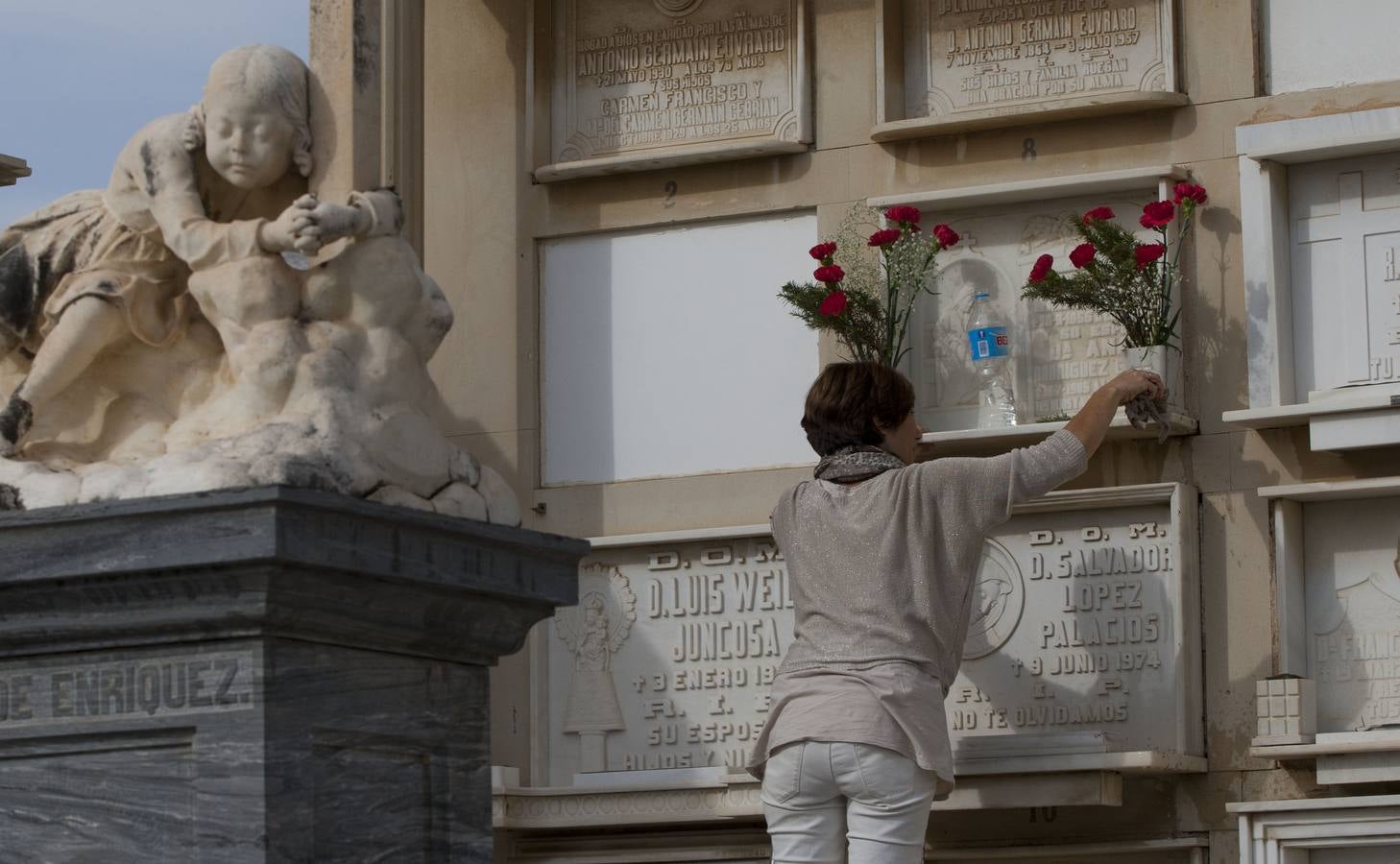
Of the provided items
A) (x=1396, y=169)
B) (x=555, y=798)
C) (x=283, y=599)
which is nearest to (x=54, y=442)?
(x=283, y=599)

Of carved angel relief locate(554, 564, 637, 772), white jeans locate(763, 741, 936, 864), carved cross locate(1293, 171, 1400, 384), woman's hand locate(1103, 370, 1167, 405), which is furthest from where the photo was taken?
carved angel relief locate(554, 564, 637, 772)

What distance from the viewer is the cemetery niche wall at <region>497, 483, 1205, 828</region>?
707cm

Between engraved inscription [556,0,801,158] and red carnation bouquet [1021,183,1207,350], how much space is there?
1.13 m

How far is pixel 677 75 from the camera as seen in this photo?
8086 millimetres

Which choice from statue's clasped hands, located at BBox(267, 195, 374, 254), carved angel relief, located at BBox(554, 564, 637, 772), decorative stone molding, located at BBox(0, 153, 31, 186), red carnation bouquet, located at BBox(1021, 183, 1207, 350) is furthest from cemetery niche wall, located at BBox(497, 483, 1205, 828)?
statue's clasped hands, located at BBox(267, 195, 374, 254)

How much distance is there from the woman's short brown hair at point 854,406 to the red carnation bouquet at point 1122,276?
49.9 inches

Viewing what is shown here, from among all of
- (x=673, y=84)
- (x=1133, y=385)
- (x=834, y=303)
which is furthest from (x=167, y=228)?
(x=673, y=84)

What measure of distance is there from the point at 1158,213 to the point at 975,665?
1.31 m

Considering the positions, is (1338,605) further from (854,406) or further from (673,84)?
(673,84)

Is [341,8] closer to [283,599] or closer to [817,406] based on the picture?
[283,599]

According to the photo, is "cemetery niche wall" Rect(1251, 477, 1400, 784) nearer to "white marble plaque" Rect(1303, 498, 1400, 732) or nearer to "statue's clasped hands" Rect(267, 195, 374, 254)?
"white marble plaque" Rect(1303, 498, 1400, 732)

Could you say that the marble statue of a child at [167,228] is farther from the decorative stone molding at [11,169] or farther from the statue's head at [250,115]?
the decorative stone molding at [11,169]

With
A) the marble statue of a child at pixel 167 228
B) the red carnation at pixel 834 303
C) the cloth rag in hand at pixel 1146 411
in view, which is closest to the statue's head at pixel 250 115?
the marble statue of a child at pixel 167 228

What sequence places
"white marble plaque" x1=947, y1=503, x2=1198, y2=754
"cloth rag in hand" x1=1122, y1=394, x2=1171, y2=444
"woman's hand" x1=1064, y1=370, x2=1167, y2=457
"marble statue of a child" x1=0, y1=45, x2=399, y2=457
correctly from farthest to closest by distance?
"white marble plaque" x1=947, y1=503, x2=1198, y2=754
"cloth rag in hand" x1=1122, y1=394, x2=1171, y2=444
"woman's hand" x1=1064, y1=370, x2=1167, y2=457
"marble statue of a child" x1=0, y1=45, x2=399, y2=457
